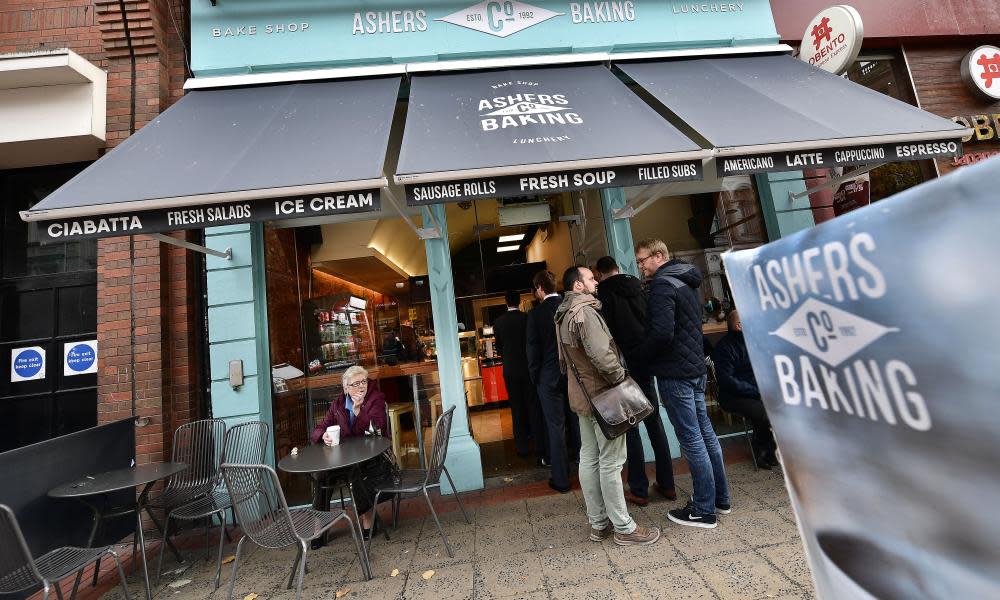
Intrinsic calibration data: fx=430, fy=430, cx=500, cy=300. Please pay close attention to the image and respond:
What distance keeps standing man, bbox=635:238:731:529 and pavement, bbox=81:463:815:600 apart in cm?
22

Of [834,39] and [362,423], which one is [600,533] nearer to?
[362,423]

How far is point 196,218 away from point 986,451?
395 cm

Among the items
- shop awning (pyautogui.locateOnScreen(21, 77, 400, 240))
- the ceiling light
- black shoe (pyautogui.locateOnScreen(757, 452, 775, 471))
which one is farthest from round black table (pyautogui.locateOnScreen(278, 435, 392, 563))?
black shoe (pyautogui.locateOnScreen(757, 452, 775, 471))

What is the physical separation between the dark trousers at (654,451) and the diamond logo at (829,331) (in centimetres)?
261

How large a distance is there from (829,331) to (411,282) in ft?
15.2

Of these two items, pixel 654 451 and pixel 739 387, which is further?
pixel 739 387

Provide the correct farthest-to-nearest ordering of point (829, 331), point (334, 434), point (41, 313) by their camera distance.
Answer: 1. point (41, 313)
2. point (334, 434)
3. point (829, 331)

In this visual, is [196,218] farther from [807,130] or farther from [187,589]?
[807,130]

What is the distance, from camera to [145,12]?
4.83m

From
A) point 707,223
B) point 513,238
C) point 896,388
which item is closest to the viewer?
point 896,388

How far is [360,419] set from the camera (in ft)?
12.4

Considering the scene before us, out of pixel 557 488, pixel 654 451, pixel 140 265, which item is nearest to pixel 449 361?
pixel 557 488

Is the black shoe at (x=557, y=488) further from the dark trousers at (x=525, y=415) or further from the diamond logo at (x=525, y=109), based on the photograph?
the diamond logo at (x=525, y=109)

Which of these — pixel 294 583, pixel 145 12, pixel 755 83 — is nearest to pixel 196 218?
pixel 294 583
